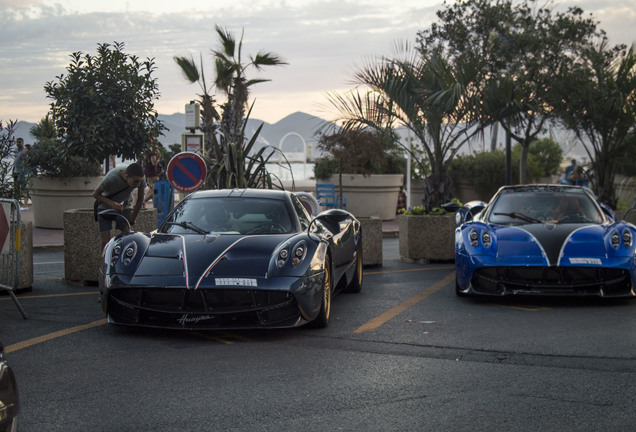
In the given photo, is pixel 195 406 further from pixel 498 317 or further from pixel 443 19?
pixel 443 19

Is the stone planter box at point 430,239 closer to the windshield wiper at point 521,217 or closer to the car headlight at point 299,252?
the windshield wiper at point 521,217

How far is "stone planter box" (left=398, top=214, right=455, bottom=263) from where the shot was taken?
12758 millimetres

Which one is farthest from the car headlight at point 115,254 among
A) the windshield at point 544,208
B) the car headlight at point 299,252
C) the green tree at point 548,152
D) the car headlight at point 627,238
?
the green tree at point 548,152

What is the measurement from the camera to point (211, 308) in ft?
21.4

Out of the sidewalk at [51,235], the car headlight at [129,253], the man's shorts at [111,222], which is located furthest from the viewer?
the sidewalk at [51,235]

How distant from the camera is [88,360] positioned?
5902mm

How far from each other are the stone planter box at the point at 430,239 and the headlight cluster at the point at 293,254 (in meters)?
5.93

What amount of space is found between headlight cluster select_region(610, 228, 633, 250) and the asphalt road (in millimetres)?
613

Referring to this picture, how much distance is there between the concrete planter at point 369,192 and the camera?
23688 millimetres

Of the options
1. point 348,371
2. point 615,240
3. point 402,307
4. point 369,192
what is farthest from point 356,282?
point 369,192

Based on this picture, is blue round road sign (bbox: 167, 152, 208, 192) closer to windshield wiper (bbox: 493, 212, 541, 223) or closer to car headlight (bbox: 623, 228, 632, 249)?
windshield wiper (bbox: 493, 212, 541, 223)

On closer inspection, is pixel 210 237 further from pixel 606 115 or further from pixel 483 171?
pixel 483 171

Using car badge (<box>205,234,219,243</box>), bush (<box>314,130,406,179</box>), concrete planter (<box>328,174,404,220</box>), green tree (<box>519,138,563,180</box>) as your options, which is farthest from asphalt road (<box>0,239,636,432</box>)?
green tree (<box>519,138,563,180</box>)

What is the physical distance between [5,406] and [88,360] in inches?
117
